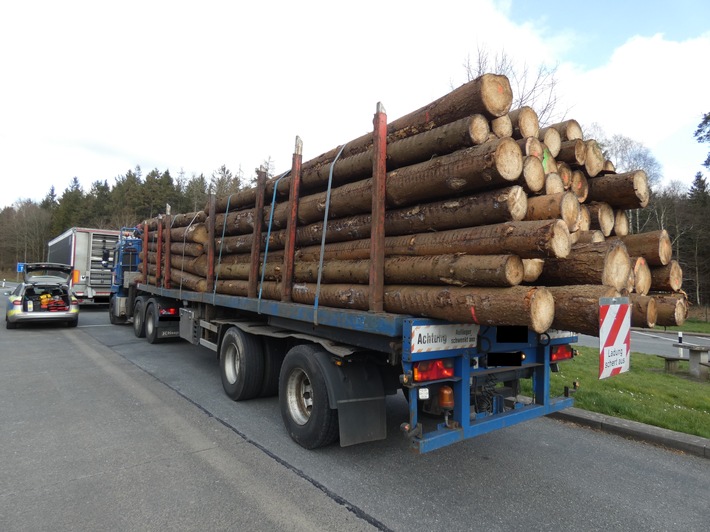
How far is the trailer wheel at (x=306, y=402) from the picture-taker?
3.97 meters

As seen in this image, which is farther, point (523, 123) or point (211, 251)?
point (211, 251)

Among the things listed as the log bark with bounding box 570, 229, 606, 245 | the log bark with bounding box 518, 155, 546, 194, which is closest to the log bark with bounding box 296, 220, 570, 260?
the log bark with bounding box 518, 155, 546, 194

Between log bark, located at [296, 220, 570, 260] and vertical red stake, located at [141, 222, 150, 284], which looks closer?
log bark, located at [296, 220, 570, 260]

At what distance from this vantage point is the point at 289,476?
364cm

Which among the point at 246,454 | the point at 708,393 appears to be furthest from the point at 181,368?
the point at 708,393

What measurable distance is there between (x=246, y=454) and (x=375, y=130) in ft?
10.7

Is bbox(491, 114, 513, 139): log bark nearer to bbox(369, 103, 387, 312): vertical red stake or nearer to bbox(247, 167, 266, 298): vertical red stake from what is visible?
bbox(369, 103, 387, 312): vertical red stake

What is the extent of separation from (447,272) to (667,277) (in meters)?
2.18

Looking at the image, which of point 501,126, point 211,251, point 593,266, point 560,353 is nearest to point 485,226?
point 593,266

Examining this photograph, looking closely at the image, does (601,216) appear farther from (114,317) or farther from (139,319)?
(114,317)

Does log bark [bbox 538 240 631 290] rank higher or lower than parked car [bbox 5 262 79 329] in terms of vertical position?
higher

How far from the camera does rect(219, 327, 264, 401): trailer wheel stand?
214 inches

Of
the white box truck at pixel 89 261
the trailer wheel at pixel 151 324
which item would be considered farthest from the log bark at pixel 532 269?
the white box truck at pixel 89 261

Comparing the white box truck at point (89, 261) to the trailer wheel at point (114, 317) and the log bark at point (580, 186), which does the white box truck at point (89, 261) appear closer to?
the trailer wheel at point (114, 317)
